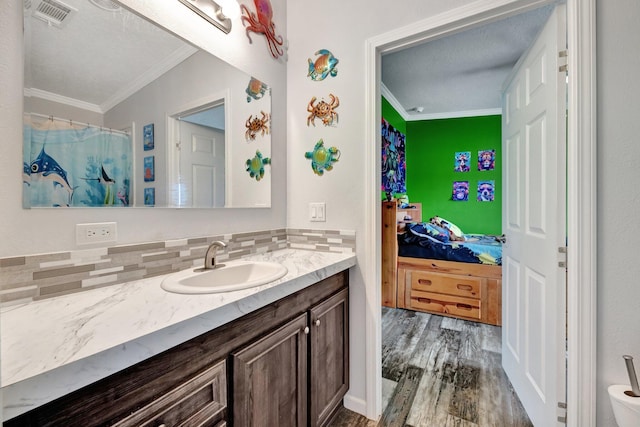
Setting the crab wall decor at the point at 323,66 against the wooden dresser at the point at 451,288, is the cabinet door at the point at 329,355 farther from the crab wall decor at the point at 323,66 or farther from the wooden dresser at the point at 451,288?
the wooden dresser at the point at 451,288

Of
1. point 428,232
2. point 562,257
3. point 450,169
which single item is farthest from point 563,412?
point 450,169

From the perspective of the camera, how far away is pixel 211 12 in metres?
1.38

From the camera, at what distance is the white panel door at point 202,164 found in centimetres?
133

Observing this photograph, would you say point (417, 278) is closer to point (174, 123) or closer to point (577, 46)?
point (577, 46)

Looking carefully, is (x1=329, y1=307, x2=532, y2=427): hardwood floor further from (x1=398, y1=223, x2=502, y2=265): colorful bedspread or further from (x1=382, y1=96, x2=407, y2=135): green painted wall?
(x1=382, y1=96, x2=407, y2=135): green painted wall

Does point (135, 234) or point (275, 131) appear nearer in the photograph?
point (135, 234)

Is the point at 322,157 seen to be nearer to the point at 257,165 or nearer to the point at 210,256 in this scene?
the point at 257,165

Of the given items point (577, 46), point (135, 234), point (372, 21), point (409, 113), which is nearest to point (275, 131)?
point (372, 21)

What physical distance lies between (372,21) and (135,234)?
5.41ft

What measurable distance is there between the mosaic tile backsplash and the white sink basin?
0.28 feet

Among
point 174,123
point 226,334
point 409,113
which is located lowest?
point 226,334

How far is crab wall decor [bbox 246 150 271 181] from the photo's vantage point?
1659 millimetres

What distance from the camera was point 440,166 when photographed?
4660 mm
